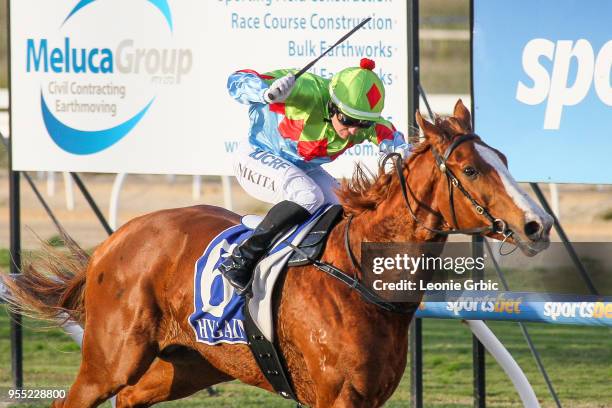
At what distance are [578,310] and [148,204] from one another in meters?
10.7

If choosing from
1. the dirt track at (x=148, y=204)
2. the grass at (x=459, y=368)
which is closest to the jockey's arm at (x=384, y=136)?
the grass at (x=459, y=368)

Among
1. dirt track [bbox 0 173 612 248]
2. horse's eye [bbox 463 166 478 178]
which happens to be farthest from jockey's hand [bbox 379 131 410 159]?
dirt track [bbox 0 173 612 248]

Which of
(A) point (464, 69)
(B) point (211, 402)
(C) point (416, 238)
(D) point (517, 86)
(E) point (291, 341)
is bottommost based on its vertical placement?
(B) point (211, 402)

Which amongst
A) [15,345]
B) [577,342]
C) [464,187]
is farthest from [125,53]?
[577,342]

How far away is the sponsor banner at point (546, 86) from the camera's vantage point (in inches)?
223

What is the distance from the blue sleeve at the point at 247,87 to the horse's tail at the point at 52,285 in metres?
1.32

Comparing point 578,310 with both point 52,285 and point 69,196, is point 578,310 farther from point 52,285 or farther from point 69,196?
point 69,196

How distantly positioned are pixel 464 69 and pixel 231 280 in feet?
55.6

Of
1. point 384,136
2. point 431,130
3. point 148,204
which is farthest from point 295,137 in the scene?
point 148,204

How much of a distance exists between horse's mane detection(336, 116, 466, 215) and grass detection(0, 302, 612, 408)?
2.45m

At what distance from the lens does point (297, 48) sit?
20.8 feet

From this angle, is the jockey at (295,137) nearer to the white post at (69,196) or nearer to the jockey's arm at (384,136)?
the jockey's arm at (384,136)

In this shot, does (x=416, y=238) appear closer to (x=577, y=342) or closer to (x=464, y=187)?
(x=464, y=187)

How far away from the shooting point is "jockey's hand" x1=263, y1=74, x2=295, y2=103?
193 inches
